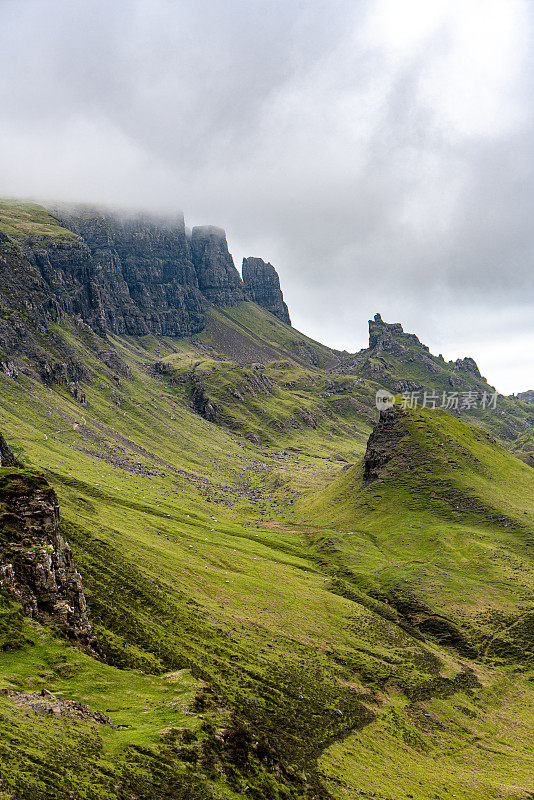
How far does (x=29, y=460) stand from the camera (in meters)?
153

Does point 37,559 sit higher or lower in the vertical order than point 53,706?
higher

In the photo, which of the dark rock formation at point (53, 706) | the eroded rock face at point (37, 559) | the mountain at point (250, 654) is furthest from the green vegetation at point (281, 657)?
the eroded rock face at point (37, 559)

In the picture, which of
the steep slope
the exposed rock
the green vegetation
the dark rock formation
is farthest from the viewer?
the exposed rock

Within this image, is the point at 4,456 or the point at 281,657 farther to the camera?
the point at 4,456

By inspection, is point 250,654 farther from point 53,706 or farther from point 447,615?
point 447,615

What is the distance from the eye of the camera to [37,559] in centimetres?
5797

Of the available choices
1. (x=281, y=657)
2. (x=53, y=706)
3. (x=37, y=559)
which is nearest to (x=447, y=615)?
(x=281, y=657)

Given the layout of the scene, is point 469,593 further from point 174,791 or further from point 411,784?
point 174,791

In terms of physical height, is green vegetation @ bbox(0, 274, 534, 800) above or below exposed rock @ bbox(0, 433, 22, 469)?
below

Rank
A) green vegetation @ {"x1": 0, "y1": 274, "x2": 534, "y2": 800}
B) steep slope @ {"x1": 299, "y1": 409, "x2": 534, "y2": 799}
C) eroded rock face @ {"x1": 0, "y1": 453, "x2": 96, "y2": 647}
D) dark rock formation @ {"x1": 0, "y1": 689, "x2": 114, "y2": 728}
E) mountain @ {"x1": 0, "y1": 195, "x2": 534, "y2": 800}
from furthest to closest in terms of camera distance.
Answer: steep slope @ {"x1": 299, "y1": 409, "x2": 534, "y2": 799} < eroded rock face @ {"x1": 0, "y1": 453, "x2": 96, "y2": 647} < green vegetation @ {"x1": 0, "y1": 274, "x2": 534, "y2": 800} < mountain @ {"x1": 0, "y1": 195, "x2": 534, "y2": 800} < dark rock formation @ {"x1": 0, "y1": 689, "x2": 114, "y2": 728}

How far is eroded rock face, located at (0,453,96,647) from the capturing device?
5572 centimetres

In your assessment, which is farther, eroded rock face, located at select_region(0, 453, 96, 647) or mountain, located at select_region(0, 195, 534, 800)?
eroded rock face, located at select_region(0, 453, 96, 647)

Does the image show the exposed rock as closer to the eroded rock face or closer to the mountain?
the mountain

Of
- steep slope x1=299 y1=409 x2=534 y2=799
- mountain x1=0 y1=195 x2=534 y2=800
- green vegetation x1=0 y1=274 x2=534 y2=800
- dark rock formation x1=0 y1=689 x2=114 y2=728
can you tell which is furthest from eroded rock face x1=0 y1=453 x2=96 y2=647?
steep slope x1=299 y1=409 x2=534 y2=799
